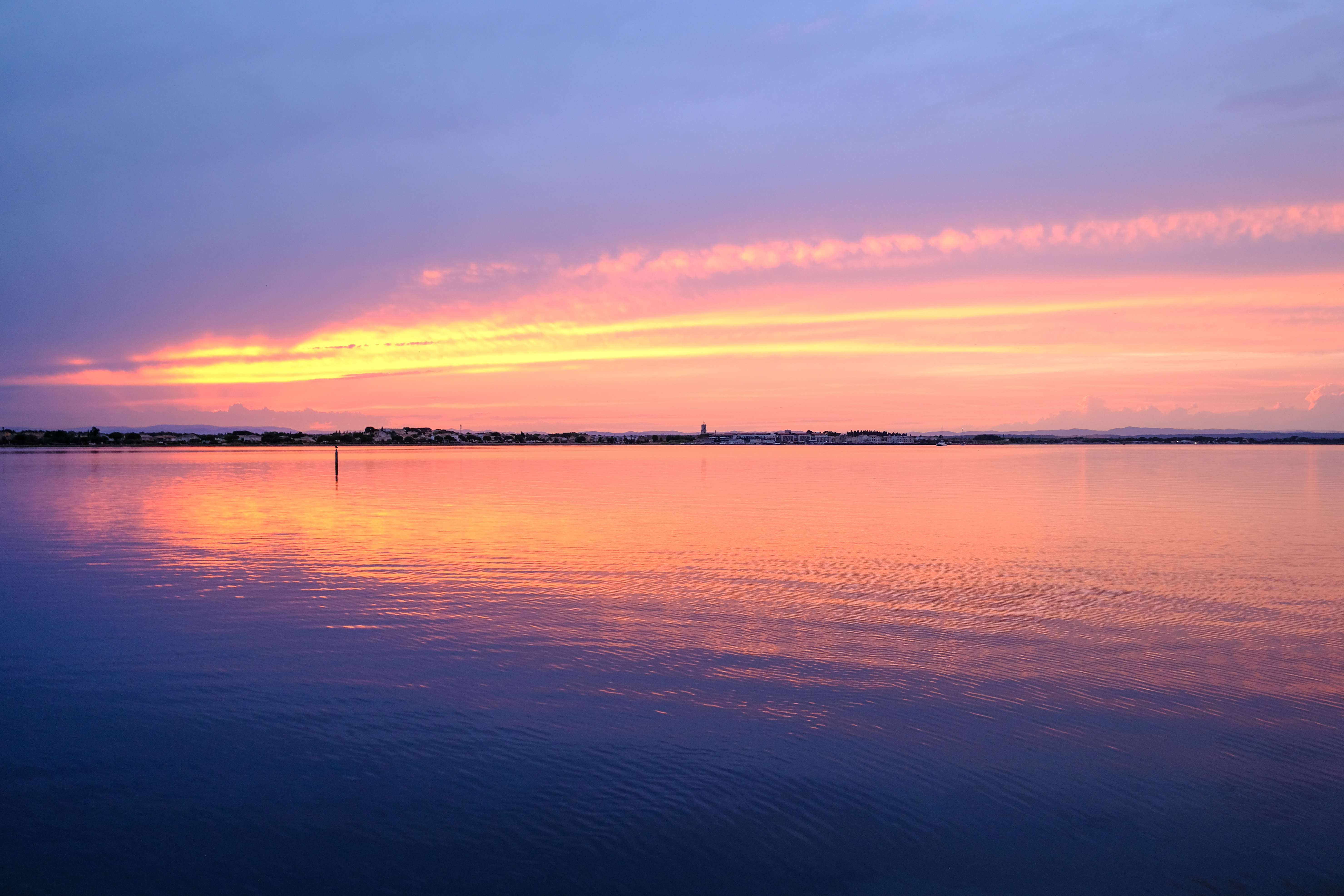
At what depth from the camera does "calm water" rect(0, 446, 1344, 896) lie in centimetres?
709

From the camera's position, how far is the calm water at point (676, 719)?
7.09 meters

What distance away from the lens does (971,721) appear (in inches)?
393

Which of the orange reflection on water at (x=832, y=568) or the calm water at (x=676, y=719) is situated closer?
the calm water at (x=676, y=719)

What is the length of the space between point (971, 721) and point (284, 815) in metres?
7.08

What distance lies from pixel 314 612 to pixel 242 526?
17.3 metres

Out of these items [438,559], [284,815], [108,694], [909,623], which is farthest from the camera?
[438,559]

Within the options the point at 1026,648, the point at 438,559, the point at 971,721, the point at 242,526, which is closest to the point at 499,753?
the point at 971,721

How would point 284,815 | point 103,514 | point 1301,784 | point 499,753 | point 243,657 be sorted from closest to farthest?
1. point 284,815
2. point 1301,784
3. point 499,753
4. point 243,657
5. point 103,514

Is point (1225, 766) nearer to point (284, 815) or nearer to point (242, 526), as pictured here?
point (284, 815)

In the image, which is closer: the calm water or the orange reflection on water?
the calm water

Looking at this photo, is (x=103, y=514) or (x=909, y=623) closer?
(x=909, y=623)

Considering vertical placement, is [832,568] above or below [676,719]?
above

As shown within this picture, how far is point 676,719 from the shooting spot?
10062 mm

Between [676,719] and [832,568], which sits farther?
[832,568]
